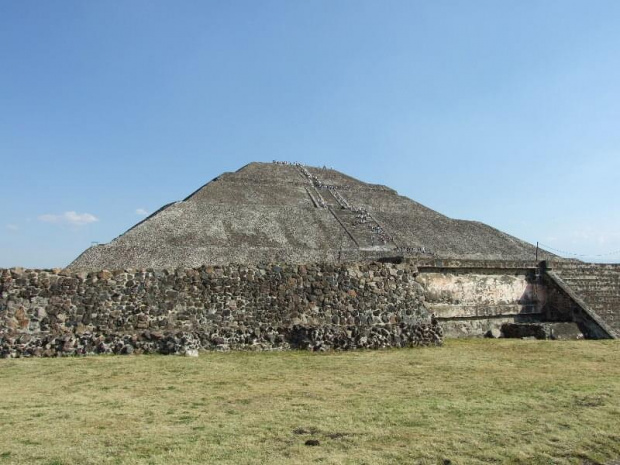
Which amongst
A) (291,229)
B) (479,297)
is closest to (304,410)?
(479,297)

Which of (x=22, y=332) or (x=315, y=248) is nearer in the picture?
(x=22, y=332)

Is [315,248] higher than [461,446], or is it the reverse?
[315,248]

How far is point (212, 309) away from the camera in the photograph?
11031 millimetres

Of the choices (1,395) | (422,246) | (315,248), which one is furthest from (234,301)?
(422,246)

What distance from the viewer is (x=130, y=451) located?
4672 millimetres

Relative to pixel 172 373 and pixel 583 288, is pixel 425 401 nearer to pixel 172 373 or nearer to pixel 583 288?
pixel 172 373

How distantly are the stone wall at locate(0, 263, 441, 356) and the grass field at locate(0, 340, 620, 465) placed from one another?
24.9 inches

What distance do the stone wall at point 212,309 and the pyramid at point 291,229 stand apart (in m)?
7.65

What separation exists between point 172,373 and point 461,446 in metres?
4.78

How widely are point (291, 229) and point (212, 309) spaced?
17246 mm

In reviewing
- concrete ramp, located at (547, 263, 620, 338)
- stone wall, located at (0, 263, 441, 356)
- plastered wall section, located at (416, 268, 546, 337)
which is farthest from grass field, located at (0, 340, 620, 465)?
concrete ramp, located at (547, 263, 620, 338)

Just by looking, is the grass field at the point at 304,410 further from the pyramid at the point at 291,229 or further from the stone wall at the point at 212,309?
the pyramid at the point at 291,229

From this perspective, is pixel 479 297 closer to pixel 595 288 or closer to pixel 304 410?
pixel 595 288

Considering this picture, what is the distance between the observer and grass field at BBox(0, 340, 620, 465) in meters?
4.71
